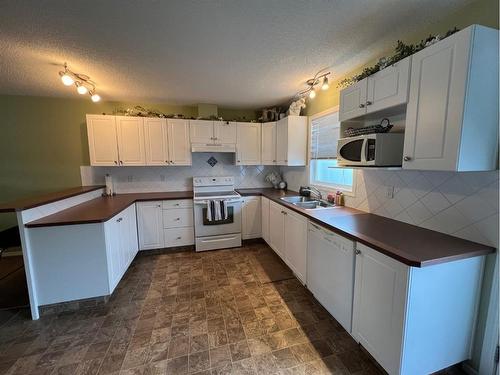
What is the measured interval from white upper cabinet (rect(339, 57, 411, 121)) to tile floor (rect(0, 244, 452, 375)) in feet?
6.21

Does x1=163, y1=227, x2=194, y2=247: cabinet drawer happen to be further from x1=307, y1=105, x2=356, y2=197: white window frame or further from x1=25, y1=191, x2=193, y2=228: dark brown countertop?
x1=307, y1=105, x2=356, y2=197: white window frame

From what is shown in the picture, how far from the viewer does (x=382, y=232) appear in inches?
63.9

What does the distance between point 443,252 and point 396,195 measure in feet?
2.43

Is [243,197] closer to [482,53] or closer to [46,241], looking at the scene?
[46,241]

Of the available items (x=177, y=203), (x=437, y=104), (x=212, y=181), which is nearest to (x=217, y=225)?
(x=177, y=203)

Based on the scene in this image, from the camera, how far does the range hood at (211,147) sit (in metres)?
3.55

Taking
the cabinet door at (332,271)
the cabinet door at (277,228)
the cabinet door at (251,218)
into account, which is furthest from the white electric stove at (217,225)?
the cabinet door at (332,271)

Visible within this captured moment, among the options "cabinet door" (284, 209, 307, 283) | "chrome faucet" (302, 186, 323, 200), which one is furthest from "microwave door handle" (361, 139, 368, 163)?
"chrome faucet" (302, 186, 323, 200)

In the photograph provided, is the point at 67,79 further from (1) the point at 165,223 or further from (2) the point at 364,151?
(2) the point at 364,151

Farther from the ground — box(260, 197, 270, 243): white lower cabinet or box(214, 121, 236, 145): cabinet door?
box(214, 121, 236, 145): cabinet door

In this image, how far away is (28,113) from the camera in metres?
3.21

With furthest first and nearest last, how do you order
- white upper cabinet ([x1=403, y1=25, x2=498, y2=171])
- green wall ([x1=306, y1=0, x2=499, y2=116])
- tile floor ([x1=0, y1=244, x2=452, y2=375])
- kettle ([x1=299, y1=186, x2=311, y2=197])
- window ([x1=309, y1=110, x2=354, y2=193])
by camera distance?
kettle ([x1=299, y1=186, x2=311, y2=197]), window ([x1=309, y1=110, x2=354, y2=193]), tile floor ([x1=0, y1=244, x2=452, y2=375]), green wall ([x1=306, y1=0, x2=499, y2=116]), white upper cabinet ([x1=403, y1=25, x2=498, y2=171])

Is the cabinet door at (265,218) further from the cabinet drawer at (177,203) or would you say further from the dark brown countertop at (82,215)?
the dark brown countertop at (82,215)

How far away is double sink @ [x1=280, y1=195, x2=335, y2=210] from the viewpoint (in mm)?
2701
